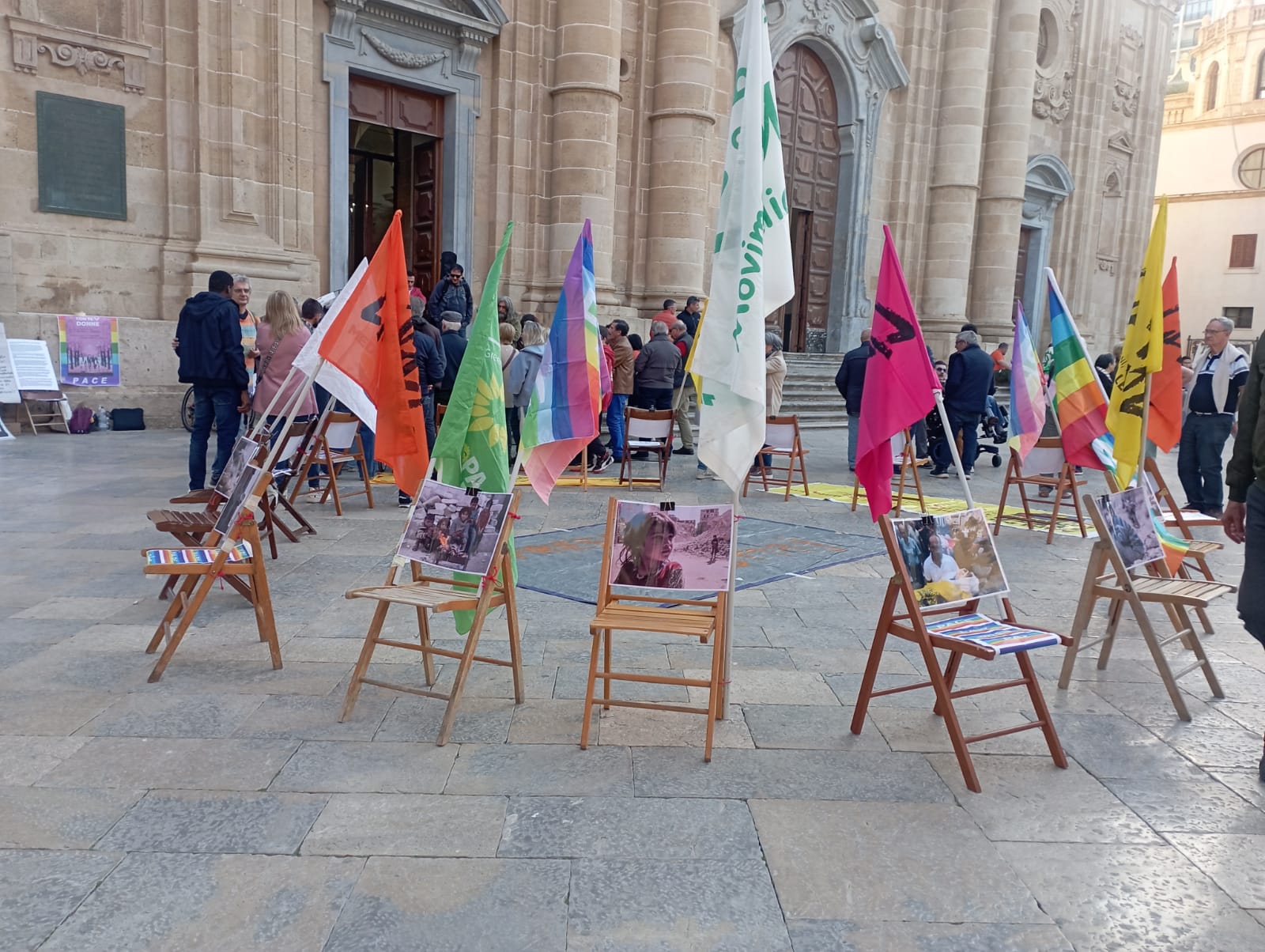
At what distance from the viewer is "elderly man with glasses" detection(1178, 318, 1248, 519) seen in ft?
26.7

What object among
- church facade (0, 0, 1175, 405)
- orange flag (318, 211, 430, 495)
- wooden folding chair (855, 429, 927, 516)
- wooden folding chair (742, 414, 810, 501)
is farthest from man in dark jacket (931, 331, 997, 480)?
orange flag (318, 211, 430, 495)

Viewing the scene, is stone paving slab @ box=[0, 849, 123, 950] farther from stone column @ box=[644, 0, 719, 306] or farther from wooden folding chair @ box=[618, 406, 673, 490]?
stone column @ box=[644, 0, 719, 306]

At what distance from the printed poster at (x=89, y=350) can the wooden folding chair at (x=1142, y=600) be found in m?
10.9

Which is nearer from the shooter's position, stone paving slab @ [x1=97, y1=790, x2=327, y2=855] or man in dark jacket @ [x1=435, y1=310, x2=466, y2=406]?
stone paving slab @ [x1=97, y1=790, x2=327, y2=855]

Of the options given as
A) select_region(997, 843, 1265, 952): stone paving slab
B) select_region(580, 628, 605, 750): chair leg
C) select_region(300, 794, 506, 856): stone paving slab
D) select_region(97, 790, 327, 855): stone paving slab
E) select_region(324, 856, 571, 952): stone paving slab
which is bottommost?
select_region(97, 790, 327, 855): stone paving slab

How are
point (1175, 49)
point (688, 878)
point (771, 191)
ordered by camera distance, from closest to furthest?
point (688, 878) → point (771, 191) → point (1175, 49)

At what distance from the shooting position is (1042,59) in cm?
2252

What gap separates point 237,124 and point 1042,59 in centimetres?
1916

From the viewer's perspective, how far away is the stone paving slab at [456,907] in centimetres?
239

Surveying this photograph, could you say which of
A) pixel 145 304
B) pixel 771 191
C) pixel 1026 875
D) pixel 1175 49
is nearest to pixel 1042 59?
pixel 145 304

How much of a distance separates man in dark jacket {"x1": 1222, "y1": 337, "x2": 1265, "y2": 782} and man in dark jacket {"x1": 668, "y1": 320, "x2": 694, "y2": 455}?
7.94 metres

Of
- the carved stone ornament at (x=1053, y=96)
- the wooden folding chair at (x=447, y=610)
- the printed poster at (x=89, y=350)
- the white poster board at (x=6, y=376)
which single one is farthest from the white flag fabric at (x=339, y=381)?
the carved stone ornament at (x=1053, y=96)

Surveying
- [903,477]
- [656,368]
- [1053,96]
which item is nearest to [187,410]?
[656,368]

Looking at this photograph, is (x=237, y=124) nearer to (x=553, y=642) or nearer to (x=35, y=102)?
(x=35, y=102)
